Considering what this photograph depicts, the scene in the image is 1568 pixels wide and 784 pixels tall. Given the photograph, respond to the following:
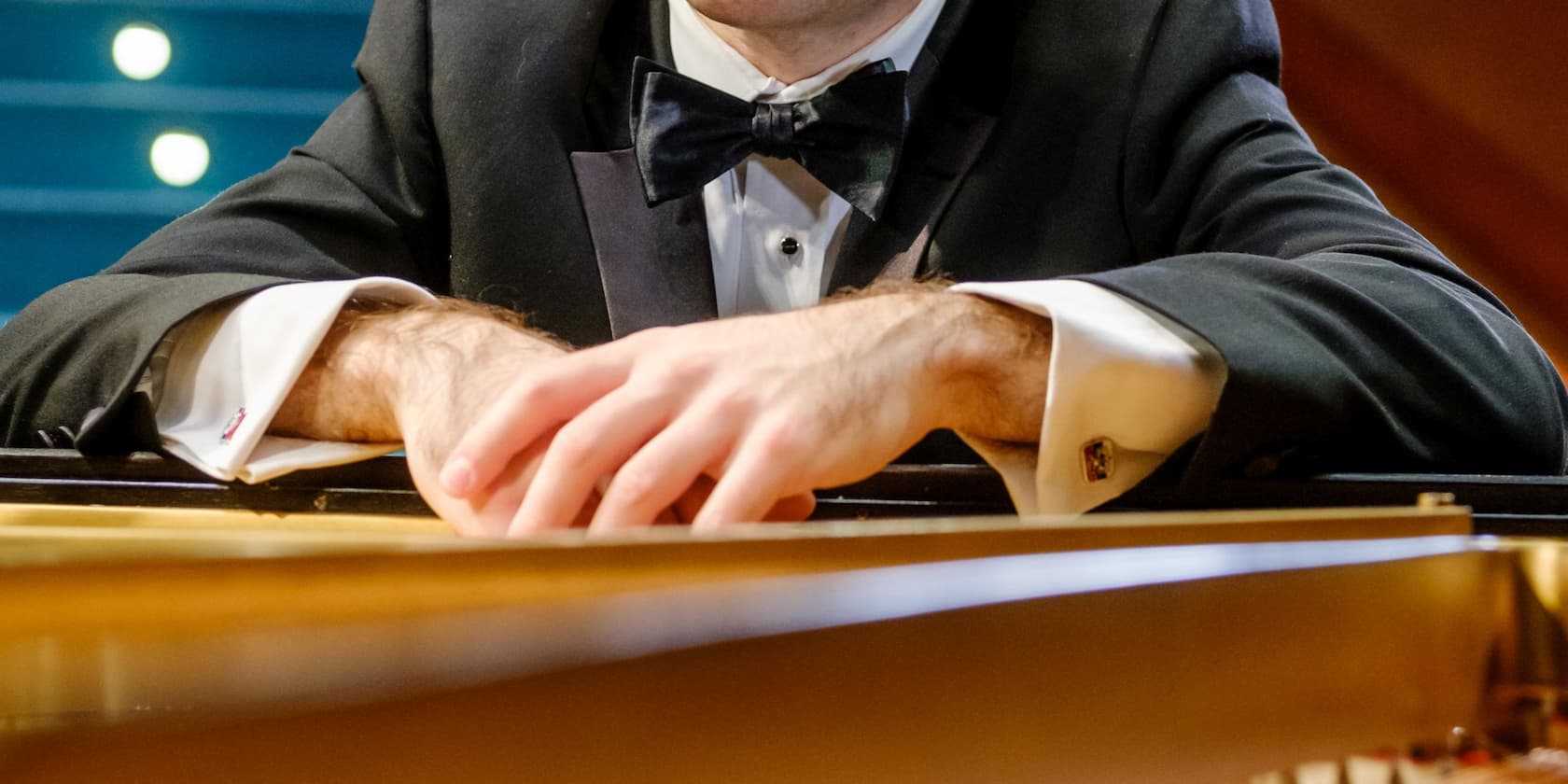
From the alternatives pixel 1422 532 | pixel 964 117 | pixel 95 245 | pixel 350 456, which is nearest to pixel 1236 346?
pixel 1422 532

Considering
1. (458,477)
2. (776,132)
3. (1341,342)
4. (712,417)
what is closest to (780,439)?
(712,417)

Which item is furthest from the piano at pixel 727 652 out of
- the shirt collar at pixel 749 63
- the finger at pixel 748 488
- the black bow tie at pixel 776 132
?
the shirt collar at pixel 749 63

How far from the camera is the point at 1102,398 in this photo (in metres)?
0.68

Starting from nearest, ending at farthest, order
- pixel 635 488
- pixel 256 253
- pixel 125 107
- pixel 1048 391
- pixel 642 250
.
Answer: pixel 635 488 < pixel 1048 391 < pixel 256 253 < pixel 642 250 < pixel 125 107

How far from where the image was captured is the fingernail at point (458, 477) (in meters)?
0.55

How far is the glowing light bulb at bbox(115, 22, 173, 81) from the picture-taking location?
279 centimetres

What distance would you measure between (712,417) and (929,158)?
724 millimetres

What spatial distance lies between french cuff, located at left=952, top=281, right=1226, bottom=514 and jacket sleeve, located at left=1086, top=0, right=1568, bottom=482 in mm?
20

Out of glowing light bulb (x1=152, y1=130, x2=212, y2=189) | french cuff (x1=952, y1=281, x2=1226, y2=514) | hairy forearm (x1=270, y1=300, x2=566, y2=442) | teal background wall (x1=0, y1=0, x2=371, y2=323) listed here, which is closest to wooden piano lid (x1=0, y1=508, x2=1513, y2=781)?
french cuff (x1=952, y1=281, x2=1226, y2=514)

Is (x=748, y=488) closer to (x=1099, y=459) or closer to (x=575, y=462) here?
Answer: (x=575, y=462)

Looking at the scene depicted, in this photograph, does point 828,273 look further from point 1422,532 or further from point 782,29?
point 1422,532

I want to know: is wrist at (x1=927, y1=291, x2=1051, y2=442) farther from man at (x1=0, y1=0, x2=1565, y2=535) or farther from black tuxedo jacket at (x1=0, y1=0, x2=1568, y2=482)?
black tuxedo jacket at (x1=0, y1=0, x2=1568, y2=482)

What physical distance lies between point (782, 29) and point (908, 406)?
2.23 ft

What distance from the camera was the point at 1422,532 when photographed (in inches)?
Result: 17.5
